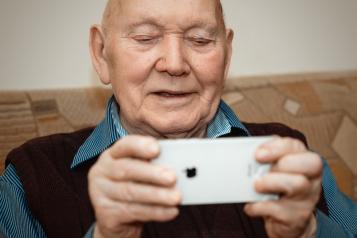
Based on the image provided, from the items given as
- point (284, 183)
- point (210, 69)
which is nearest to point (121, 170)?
point (284, 183)

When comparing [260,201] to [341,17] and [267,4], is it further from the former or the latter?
[341,17]

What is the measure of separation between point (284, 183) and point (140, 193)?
218 millimetres

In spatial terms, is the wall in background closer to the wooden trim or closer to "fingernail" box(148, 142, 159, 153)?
the wooden trim

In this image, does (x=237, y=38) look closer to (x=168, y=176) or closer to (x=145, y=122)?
(x=145, y=122)

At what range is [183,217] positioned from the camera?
95 cm

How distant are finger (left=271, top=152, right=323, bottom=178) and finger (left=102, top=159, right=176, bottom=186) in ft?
0.55

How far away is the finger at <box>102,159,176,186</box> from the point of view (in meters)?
0.60

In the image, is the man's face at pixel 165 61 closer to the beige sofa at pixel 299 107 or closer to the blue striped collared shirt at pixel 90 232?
the blue striped collared shirt at pixel 90 232

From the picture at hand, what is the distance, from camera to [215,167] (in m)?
0.65

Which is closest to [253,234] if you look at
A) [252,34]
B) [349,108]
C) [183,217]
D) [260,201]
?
[183,217]

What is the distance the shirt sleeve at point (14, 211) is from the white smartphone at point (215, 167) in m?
0.48

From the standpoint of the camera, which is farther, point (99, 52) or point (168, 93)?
point (99, 52)

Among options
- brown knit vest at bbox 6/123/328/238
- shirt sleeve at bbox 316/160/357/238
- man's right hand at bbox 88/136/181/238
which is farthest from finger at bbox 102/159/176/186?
shirt sleeve at bbox 316/160/357/238

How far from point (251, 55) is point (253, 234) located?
0.79 m
